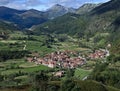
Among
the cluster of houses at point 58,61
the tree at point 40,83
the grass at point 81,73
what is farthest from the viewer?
the cluster of houses at point 58,61

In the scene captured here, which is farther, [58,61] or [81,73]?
[58,61]

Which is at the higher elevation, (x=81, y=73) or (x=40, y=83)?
(x=40, y=83)

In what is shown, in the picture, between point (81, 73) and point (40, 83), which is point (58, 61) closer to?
point (81, 73)

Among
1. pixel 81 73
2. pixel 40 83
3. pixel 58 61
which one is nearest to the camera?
pixel 40 83

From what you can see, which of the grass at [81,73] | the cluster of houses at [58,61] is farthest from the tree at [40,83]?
the cluster of houses at [58,61]

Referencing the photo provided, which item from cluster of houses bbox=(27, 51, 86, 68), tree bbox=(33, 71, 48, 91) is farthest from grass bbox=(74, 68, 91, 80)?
tree bbox=(33, 71, 48, 91)

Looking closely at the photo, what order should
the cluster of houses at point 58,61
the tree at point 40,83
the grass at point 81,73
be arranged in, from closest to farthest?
the tree at point 40,83 → the grass at point 81,73 → the cluster of houses at point 58,61

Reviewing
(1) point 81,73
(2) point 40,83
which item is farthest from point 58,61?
(2) point 40,83

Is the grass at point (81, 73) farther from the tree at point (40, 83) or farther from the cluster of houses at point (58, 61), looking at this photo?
the tree at point (40, 83)

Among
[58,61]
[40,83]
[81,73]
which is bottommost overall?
[81,73]

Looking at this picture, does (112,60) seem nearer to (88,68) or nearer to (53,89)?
(88,68)

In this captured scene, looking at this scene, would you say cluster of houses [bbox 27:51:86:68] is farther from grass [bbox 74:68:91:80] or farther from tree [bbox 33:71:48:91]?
tree [bbox 33:71:48:91]
